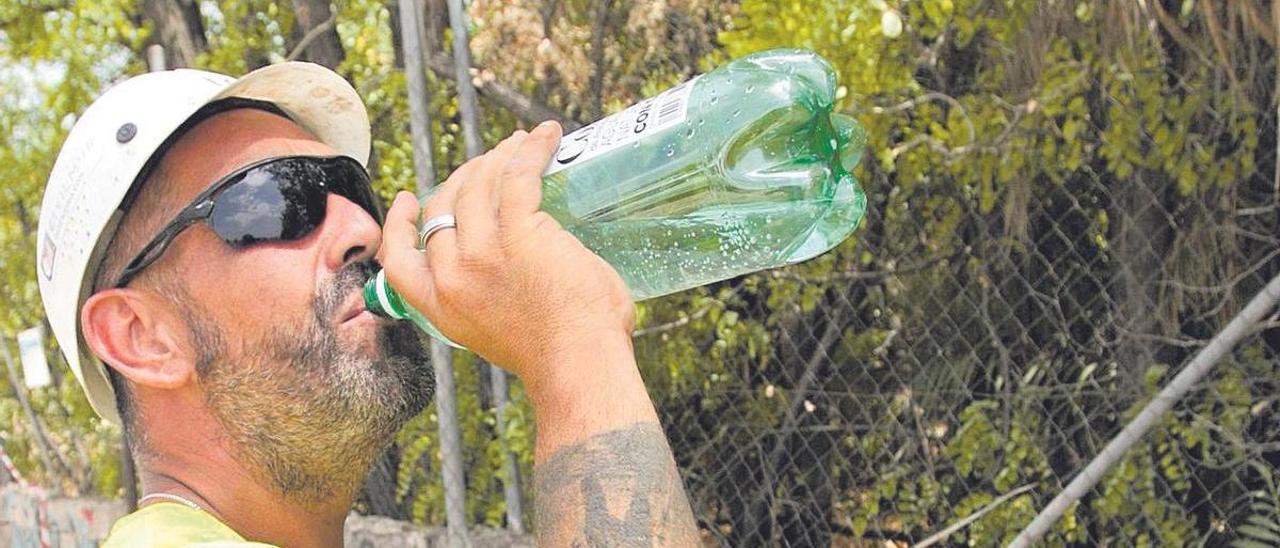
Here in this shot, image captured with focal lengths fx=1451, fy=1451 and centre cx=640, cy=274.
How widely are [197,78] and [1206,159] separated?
2.36 metres

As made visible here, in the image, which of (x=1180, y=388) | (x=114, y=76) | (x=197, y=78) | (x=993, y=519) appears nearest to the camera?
(x=197, y=78)

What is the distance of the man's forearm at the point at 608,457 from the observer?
1.40m

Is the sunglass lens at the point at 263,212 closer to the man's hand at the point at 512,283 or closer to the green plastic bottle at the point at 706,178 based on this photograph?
the green plastic bottle at the point at 706,178

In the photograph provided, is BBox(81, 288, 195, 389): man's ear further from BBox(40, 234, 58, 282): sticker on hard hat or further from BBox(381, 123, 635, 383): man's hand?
BBox(381, 123, 635, 383): man's hand

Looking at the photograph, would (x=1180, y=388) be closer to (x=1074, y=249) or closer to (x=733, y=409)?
(x=1074, y=249)

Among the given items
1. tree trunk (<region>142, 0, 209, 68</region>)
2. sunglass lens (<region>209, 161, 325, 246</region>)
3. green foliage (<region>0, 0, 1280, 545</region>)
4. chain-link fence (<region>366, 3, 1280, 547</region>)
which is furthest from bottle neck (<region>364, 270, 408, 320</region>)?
tree trunk (<region>142, 0, 209, 68</region>)

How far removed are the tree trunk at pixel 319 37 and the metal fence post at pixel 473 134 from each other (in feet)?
2.81

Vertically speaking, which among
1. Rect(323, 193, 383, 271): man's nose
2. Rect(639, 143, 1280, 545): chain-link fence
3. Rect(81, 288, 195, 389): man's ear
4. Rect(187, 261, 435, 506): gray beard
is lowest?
Rect(639, 143, 1280, 545): chain-link fence

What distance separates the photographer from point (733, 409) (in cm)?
414

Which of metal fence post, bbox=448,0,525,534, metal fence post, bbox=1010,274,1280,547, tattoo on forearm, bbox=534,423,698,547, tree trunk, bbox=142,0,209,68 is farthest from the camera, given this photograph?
tree trunk, bbox=142,0,209,68

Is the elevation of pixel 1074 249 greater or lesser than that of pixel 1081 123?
lesser

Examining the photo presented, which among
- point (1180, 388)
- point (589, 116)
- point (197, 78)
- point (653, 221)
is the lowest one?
point (1180, 388)

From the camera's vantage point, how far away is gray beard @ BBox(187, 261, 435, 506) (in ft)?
5.41

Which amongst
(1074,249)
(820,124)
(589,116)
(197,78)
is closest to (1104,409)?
(1074,249)
